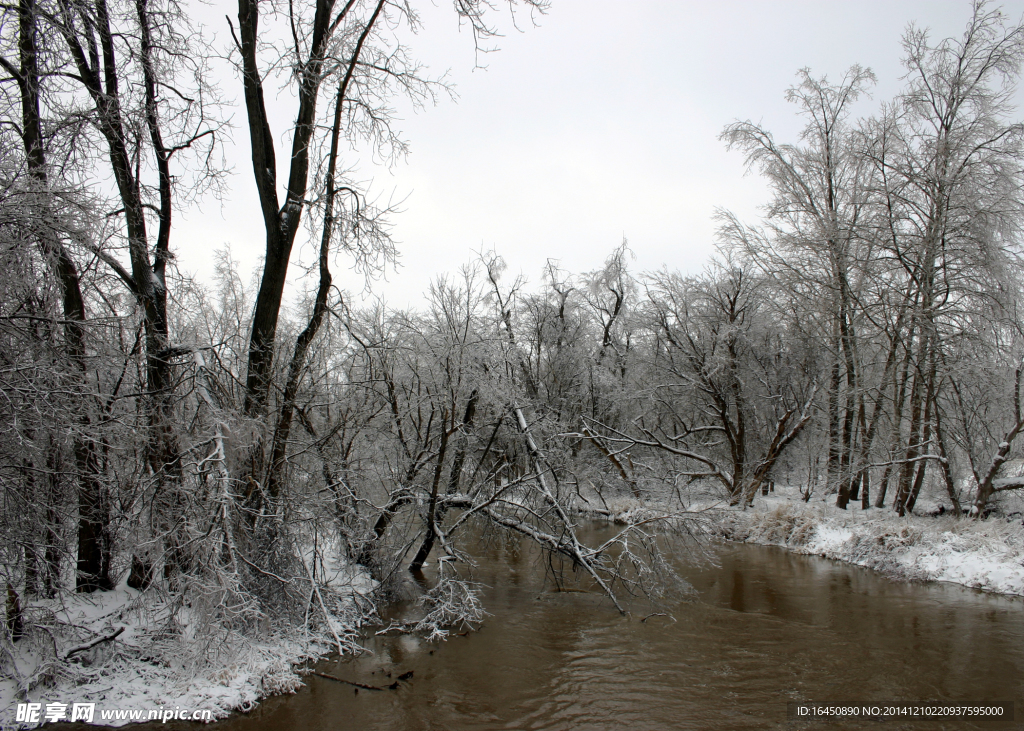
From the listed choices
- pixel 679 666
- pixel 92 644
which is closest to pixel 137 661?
pixel 92 644

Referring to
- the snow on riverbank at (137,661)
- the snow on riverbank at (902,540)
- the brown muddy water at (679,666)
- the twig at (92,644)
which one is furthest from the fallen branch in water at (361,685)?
the snow on riverbank at (902,540)

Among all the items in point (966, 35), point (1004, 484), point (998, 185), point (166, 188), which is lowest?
point (1004, 484)

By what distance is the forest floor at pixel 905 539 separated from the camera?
10.9 metres

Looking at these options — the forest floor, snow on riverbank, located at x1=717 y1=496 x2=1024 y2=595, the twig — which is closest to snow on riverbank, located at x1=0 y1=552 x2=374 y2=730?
the twig

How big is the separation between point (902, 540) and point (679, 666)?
8537mm

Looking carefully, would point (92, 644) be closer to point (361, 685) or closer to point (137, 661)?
point (137, 661)

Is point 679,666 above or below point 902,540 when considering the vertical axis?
below

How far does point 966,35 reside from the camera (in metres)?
13.9

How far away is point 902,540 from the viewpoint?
41.5 ft

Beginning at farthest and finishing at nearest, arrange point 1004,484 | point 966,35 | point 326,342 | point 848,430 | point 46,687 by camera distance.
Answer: point 848,430 → point 966,35 → point 1004,484 → point 326,342 → point 46,687

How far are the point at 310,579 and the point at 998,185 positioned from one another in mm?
15892

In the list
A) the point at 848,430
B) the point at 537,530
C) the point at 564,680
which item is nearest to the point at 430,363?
the point at 537,530

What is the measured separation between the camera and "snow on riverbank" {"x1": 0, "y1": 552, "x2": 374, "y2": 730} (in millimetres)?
5266

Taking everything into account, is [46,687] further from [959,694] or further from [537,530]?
[959,694]
